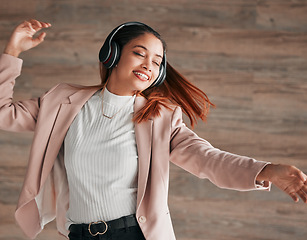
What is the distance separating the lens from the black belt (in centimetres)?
130

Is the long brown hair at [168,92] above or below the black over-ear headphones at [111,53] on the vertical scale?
below

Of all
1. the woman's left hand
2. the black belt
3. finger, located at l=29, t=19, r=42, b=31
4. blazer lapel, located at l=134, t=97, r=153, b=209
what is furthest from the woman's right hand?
the woman's left hand

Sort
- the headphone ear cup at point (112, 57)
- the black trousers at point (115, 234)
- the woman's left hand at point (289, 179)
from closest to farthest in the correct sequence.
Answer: the woman's left hand at point (289, 179) < the black trousers at point (115, 234) < the headphone ear cup at point (112, 57)

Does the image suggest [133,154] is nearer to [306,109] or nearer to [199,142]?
[199,142]

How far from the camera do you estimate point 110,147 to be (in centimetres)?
133

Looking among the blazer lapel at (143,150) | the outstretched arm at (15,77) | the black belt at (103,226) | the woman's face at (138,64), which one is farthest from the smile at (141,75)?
the black belt at (103,226)

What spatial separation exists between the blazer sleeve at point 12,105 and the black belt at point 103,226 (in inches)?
14.7

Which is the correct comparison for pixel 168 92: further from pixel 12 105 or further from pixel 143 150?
pixel 12 105

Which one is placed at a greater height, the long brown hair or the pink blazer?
the long brown hair

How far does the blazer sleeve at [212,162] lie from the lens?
Answer: 1.17 m

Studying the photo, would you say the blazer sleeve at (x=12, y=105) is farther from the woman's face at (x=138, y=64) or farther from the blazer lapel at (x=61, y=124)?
the woman's face at (x=138, y=64)

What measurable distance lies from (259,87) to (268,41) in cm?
27

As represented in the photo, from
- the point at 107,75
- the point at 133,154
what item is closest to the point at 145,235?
the point at 133,154

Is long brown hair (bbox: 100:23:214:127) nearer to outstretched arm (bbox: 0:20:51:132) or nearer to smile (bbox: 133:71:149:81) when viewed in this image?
smile (bbox: 133:71:149:81)
